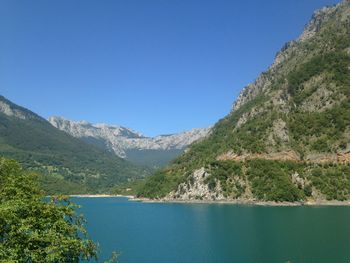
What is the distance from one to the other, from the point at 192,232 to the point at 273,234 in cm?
2248

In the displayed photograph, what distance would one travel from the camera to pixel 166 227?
13288 centimetres

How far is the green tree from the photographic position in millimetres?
31859

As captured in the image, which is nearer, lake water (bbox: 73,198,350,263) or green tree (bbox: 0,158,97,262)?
green tree (bbox: 0,158,97,262)

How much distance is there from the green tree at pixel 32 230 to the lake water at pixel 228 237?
158 ft

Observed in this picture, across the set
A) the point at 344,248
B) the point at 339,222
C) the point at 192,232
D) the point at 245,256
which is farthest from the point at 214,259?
the point at 339,222

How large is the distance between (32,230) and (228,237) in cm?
8031

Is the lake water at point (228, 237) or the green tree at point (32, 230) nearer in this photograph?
the green tree at point (32, 230)

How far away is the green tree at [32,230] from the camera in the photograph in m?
31.9

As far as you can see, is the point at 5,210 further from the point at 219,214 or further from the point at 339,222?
the point at 219,214

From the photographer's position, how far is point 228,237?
357 ft

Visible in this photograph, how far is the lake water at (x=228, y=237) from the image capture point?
84938 millimetres

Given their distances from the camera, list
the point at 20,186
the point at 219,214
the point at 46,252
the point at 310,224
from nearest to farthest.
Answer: the point at 46,252, the point at 20,186, the point at 310,224, the point at 219,214

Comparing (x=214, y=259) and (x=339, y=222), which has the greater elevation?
(x=339, y=222)

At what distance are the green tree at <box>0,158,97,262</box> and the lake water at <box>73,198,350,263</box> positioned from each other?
158 ft
